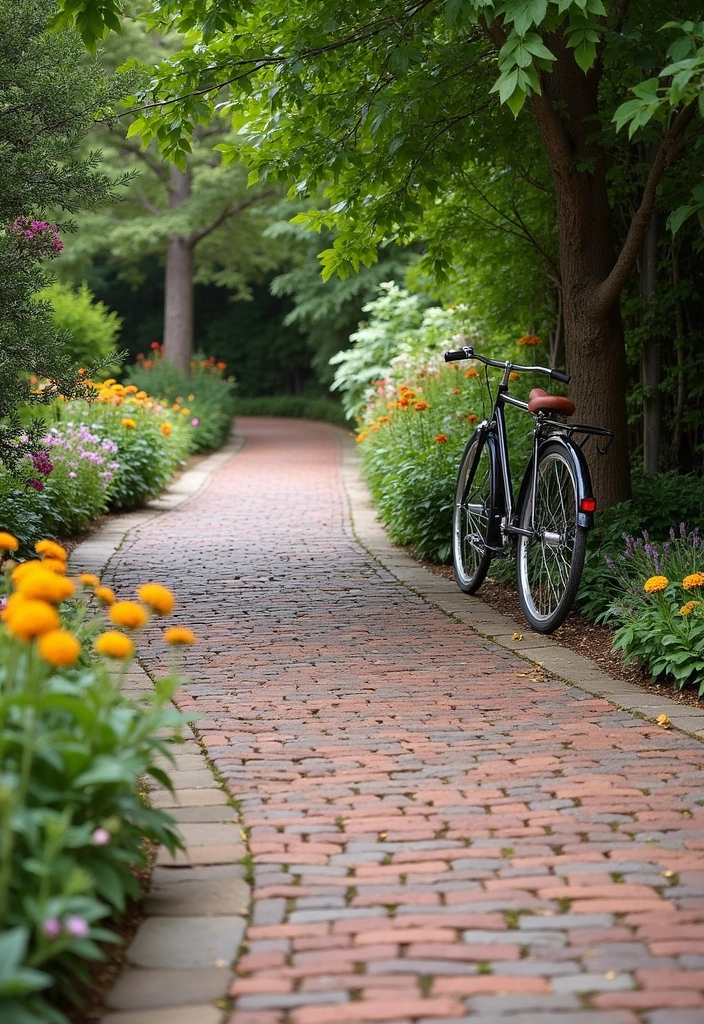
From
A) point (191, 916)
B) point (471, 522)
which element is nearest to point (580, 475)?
point (471, 522)

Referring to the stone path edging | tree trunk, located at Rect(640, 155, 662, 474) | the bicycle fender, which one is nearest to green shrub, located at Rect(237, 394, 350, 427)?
tree trunk, located at Rect(640, 155, 662, 474)

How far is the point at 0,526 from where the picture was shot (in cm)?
780

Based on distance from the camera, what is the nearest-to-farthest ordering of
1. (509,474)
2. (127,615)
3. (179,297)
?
1. (127,615)
2. (509,474)
3. (179,297)

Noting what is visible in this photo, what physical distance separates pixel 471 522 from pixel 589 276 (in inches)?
70.0

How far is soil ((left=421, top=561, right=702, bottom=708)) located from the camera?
5.57 m

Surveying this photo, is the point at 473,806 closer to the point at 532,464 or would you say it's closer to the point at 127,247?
the point at 532,464

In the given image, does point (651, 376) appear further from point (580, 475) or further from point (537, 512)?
point (580, 475)

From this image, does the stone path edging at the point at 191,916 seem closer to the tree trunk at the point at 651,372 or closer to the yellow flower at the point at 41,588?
the yellow flower at the point at 41,588

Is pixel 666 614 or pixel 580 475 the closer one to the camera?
pixel 666 614

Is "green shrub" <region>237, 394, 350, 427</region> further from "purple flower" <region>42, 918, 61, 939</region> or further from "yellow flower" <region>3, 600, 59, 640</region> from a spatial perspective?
"purple flower" <region>42, 918, 61, 939</region>

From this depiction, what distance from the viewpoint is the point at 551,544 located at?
647 cm

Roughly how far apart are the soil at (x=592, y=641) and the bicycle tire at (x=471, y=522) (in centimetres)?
17

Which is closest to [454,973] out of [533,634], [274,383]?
[533,634]

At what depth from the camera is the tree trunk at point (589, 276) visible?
774 centimetres
